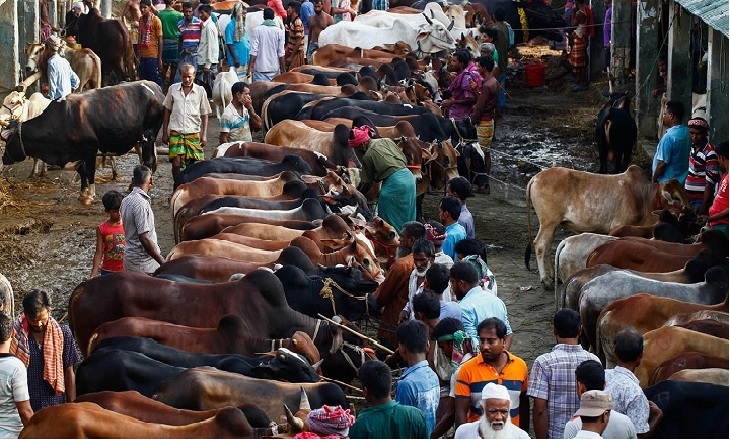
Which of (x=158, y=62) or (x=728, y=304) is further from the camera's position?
(x=158, y=62)

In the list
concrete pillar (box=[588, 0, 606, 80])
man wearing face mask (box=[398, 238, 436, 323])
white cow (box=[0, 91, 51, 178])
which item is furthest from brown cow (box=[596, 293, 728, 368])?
concrete pillar (box=[588, 0, 606, 80])

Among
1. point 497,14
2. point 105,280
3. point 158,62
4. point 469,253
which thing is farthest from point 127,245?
point 497,14

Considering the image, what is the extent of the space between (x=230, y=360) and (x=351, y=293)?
2012mm

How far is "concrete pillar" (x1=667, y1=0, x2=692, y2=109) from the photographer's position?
54.2ft

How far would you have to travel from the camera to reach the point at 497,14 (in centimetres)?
2338

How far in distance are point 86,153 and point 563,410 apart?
9624mm

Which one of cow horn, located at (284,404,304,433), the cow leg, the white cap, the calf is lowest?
the cow leg

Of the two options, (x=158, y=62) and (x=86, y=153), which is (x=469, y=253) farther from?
(x=158, y=62)

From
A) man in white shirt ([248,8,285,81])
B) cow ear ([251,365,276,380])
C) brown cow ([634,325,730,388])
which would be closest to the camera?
cow ear ([251,365,276,380])

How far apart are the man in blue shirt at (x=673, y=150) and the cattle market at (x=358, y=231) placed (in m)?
0.03

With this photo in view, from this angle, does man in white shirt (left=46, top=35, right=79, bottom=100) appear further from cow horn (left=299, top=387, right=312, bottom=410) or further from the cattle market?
cow horn (left=299, top=387, right=312, bottom=410)

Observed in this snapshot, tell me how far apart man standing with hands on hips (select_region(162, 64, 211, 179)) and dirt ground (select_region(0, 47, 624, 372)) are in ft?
2.59

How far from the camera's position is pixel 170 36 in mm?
20641

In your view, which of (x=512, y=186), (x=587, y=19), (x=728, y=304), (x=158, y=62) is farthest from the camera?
(x=587, y=19)
